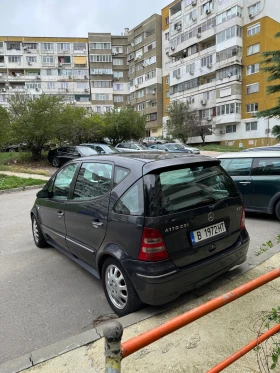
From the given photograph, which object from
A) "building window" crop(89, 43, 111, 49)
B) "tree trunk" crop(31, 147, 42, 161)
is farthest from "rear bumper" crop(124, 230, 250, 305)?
"building window" crop(89, 43, 111, 49)

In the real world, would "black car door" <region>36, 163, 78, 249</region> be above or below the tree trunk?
below

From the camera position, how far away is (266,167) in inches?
249

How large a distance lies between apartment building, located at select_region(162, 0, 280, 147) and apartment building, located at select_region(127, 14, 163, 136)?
685cm

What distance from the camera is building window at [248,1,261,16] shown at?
38.5m

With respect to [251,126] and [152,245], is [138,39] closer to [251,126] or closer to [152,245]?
[251,126]

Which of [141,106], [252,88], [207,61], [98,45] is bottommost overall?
[252,88]

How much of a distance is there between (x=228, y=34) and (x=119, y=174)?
149 ft

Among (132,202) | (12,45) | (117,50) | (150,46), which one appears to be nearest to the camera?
(132,202)

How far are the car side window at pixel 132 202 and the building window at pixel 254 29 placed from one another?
4466 cm

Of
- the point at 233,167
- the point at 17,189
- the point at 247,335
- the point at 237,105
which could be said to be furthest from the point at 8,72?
the point at 247,335

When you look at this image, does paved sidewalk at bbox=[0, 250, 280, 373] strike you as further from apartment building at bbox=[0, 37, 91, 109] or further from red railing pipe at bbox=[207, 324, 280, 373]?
apartment building at bbox=[0, 37, 91, 109]

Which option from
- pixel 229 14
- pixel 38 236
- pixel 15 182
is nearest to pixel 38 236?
pixel 38 236

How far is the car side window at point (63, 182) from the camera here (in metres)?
4.04

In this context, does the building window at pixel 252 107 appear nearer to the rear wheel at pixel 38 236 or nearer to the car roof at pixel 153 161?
the rear wheel at pixel 38 236
